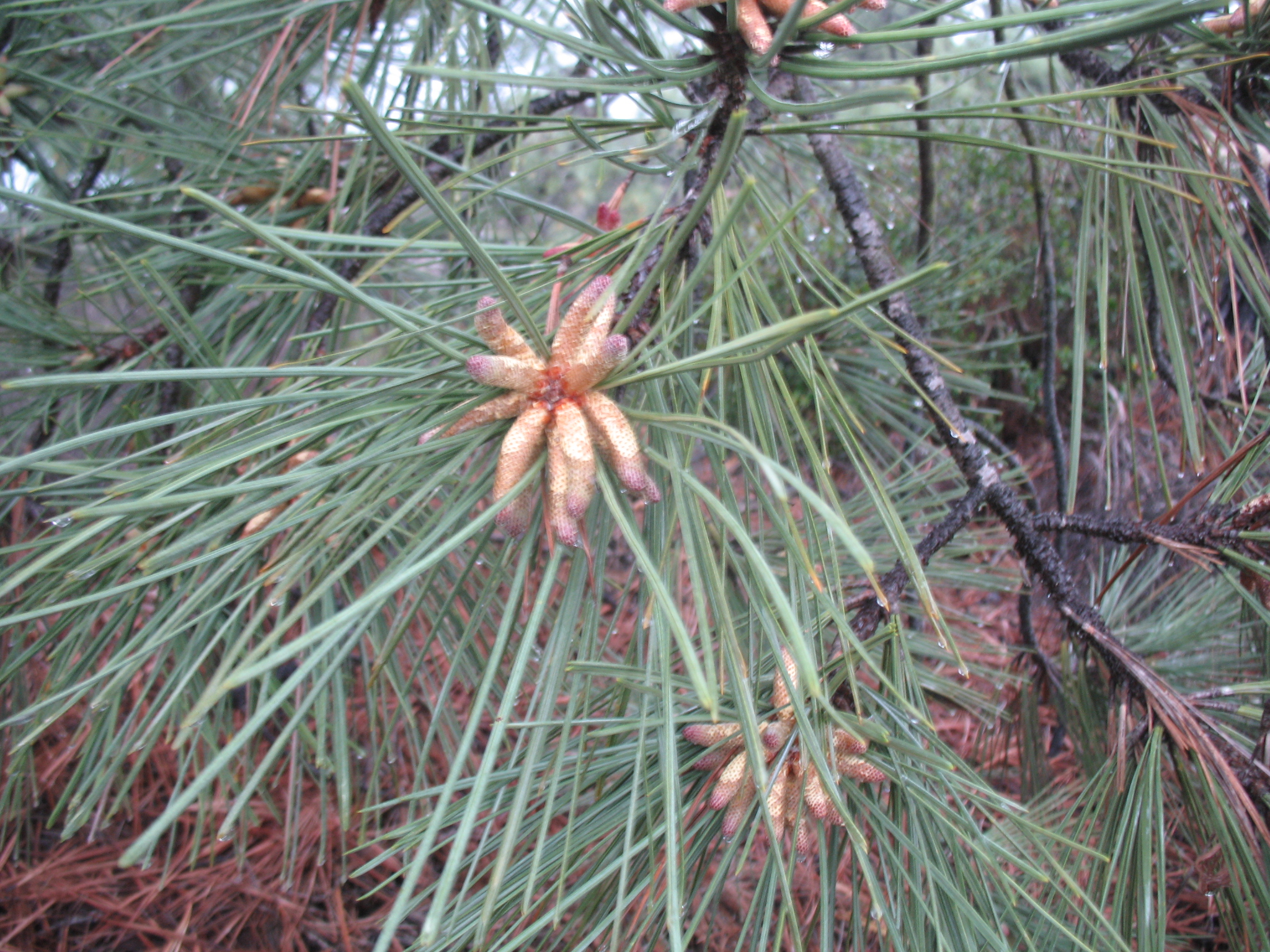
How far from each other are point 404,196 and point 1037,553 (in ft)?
1.99

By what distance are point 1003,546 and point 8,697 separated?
844 millimetres

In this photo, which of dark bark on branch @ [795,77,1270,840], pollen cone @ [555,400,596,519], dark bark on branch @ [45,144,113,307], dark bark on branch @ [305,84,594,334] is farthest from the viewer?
dark bark on branch @ [45,144,113,307]

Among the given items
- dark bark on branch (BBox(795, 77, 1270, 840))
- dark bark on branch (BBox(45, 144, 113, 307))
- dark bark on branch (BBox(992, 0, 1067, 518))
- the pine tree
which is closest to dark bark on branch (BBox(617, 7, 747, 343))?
the pine tree

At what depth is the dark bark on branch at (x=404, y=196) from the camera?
65 centimetres

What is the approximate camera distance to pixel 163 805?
0.92 m

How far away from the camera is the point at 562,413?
30 cm

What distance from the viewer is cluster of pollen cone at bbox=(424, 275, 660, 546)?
0.95 feet

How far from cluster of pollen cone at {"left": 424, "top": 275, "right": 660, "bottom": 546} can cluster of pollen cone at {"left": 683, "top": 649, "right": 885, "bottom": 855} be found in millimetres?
138

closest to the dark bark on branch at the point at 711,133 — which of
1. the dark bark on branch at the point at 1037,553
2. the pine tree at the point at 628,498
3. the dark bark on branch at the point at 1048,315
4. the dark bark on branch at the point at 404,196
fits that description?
the pine tree at the point at 628,498

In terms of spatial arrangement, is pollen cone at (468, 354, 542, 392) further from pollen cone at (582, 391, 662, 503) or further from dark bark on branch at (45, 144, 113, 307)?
dark bark on branch at (45, 144, 113, 307)

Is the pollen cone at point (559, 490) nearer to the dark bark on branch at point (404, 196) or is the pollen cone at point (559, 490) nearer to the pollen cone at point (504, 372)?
the pollen cone at point (504, 372)

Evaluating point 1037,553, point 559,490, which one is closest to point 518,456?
point 559,490

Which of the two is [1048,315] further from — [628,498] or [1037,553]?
[628,498]

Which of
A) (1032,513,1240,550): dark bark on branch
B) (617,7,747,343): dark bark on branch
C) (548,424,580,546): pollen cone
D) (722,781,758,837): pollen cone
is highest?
(617,7,747,343): dark bark on branch
